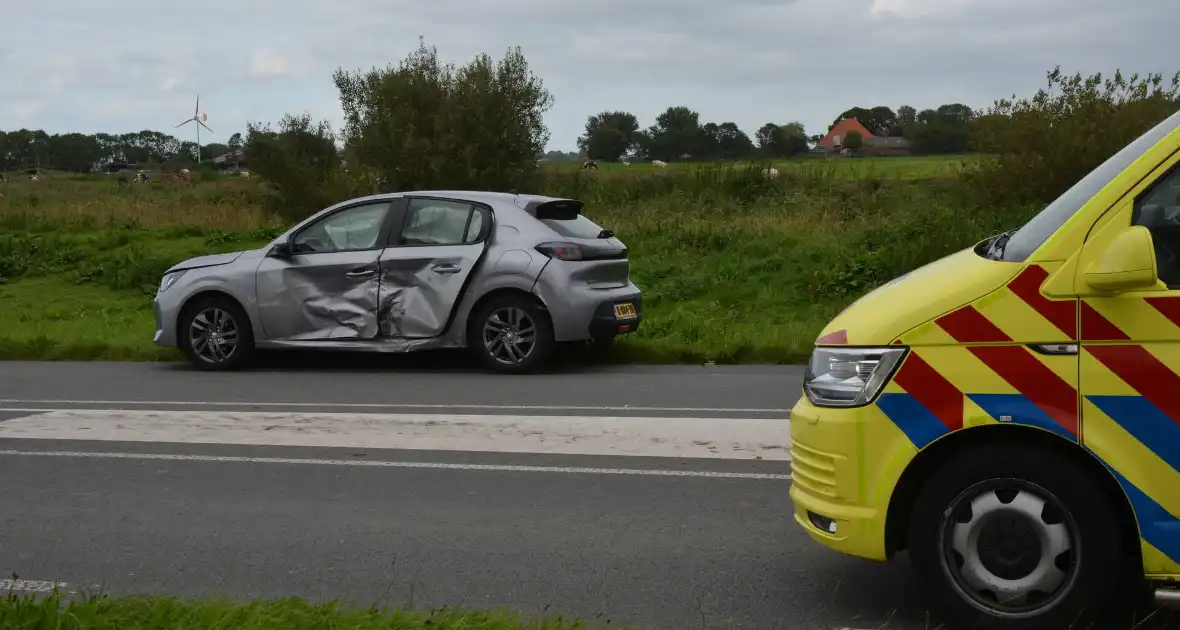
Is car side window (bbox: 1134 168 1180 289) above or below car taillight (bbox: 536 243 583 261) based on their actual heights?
above

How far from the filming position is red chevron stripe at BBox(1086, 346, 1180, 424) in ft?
12.4

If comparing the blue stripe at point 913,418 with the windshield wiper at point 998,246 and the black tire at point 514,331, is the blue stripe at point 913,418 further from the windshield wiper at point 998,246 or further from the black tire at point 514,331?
the black tire at point 514,331

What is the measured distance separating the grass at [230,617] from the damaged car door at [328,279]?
7489 millimetres

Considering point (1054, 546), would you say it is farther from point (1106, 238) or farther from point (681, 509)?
point (681, 509)

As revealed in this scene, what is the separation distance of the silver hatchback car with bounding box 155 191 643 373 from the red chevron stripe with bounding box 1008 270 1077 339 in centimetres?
724

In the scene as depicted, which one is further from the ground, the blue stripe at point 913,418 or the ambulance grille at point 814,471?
the blue stripe at point 913,418

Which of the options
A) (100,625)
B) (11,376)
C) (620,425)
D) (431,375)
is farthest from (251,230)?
(100,625)

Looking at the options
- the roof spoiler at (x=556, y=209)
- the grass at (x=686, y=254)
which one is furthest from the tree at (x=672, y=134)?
the roof spoiler at (x=556, y=209)

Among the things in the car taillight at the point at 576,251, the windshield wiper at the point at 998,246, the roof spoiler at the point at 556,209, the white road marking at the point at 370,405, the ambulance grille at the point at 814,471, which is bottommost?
the white road marking at the point at 370,405

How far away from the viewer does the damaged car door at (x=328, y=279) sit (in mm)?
11523

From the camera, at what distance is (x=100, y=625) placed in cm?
383

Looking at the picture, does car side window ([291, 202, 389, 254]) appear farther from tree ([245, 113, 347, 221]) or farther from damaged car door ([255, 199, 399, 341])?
tree ([245, 113, 347, 221])

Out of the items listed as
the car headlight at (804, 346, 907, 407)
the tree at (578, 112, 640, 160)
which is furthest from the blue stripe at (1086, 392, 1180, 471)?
the tree at (578, 112, 640, 160)

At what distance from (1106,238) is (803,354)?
8154 mm
